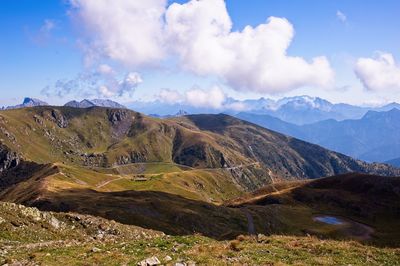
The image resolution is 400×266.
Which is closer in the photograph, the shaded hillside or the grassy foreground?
the grassy foreground

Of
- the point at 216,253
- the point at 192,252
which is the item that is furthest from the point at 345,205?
the point at 192,252

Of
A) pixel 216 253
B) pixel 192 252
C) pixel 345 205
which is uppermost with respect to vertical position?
pixel 192 252

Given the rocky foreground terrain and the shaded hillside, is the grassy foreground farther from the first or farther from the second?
the shaded hillside

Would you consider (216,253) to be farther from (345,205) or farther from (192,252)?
(345,205)

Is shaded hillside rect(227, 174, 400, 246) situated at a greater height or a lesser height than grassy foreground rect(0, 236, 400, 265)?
lesser

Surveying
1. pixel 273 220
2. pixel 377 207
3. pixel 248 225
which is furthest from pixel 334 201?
pixel 248 225

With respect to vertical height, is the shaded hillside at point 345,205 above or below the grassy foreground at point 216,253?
below

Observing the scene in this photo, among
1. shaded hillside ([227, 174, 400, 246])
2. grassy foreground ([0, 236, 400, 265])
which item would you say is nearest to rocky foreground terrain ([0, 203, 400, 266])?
grassy foreground ([0, 236, 400, 265])

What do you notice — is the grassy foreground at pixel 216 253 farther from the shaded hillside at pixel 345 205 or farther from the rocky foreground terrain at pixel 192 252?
the shaded hillside at pixel 345 205

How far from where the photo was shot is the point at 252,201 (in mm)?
177750

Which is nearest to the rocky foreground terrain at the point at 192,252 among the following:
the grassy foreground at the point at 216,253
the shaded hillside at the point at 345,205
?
the grassy foreground at the point at 216,253

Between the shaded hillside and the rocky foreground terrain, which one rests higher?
the rocky foreground terrain

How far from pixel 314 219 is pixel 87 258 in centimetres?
11713

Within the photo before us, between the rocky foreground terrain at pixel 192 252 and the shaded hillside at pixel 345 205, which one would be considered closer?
the rocky foreground terrain at pixel 192 252
